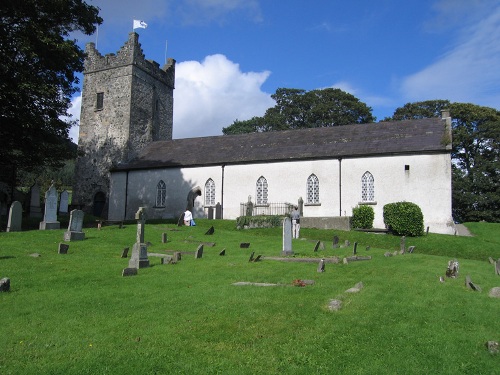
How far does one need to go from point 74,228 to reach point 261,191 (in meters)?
17.3

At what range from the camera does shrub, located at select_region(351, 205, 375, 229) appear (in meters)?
28.2

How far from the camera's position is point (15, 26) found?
23.4 m

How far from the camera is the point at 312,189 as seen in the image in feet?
106

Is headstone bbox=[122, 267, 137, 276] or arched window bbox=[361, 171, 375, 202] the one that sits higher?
arched window bbox=[361, 171, 375, 202]

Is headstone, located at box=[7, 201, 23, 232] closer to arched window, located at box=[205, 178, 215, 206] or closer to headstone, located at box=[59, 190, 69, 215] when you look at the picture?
headstone, located at box=[59, 190, 69, 215]

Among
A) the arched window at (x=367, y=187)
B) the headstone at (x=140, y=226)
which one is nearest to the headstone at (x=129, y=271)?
the headstone at (x=140, y=226)

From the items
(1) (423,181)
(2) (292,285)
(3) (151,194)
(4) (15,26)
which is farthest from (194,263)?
(3) (151,194)

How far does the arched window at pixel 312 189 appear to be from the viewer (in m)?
32.2

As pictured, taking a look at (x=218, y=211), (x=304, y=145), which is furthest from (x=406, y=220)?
(x=218, y=211)

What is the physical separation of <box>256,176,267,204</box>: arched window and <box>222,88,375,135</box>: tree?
2778 cm

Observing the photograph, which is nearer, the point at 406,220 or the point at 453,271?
the point at 453,271

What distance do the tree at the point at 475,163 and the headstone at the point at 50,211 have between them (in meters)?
37.3

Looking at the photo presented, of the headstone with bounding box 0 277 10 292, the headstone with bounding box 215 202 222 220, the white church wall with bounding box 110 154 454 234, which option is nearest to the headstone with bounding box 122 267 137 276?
the headstone with bounding box 0 277 10 292

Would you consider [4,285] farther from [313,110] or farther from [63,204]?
[313,110]
